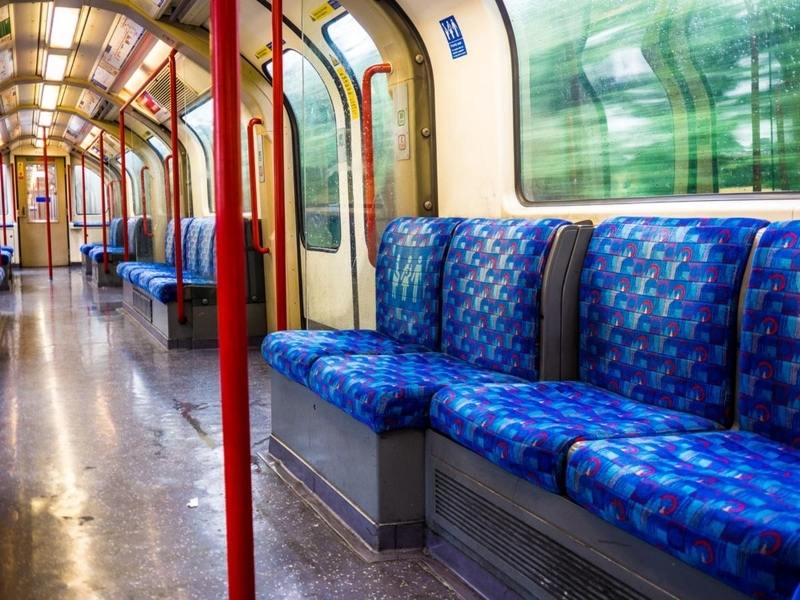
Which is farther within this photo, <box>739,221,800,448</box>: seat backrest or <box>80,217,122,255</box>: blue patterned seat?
<box>80,217,122,255</box>: blue patterned seat

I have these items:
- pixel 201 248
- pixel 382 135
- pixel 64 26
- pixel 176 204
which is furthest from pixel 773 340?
pixel 64 26

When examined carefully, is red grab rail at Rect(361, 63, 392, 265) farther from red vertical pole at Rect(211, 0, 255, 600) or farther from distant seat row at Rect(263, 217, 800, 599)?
red vertical pole at Rect(211, 0, 255, 600)

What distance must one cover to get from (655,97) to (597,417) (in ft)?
4.09

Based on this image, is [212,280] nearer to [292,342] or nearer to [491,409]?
[292,342]

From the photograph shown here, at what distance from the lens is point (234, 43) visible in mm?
1284

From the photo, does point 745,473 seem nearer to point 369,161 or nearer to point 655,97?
point 655,97

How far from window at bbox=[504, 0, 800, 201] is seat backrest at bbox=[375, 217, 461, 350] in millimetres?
497

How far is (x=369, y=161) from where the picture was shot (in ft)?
13.1

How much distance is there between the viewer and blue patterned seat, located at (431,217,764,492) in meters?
2.03

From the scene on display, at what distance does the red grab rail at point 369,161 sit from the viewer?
390 centimetres

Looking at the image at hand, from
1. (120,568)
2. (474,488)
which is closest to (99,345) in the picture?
(120,568)

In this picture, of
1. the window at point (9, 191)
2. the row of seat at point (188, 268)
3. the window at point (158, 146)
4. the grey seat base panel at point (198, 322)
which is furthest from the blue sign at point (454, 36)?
the window at point (9, 191)

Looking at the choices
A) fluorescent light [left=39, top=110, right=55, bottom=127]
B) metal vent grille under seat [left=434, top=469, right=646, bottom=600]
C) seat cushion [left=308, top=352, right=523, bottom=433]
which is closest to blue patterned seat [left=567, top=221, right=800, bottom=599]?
metal vent grille under seat [left=434, top=469, right=646, bottom=600]

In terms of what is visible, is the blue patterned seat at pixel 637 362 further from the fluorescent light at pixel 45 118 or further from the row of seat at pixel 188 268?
the fluorescent light at pixel 45 118
